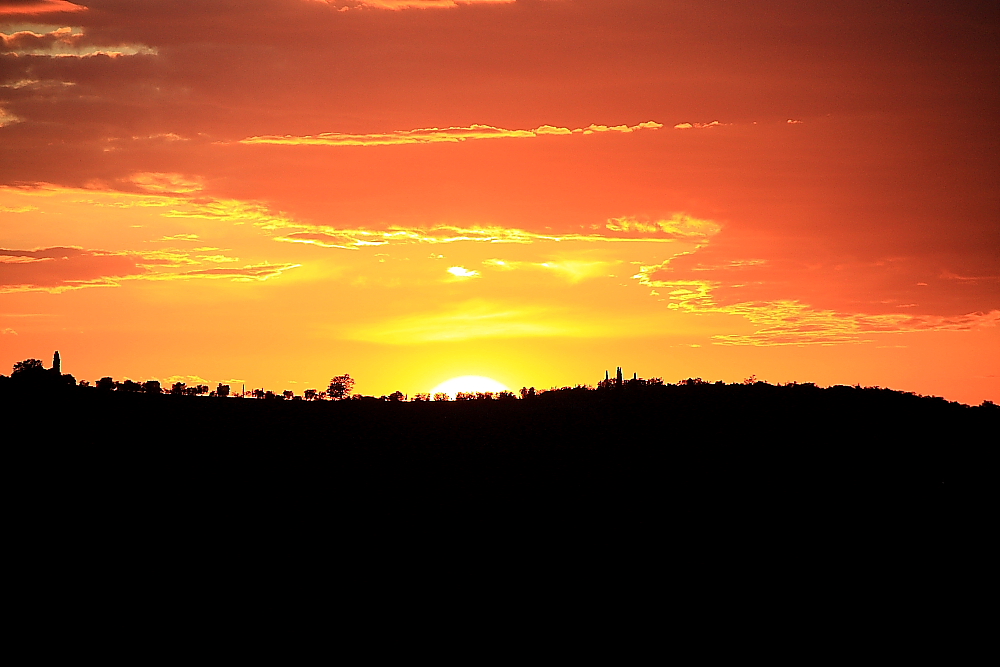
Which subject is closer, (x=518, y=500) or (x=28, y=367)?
(x=518, y=500)

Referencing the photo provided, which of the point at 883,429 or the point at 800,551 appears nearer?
the point at 800,551

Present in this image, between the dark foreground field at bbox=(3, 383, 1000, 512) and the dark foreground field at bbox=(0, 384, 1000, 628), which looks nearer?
the dark foreground field at bbox=(0, 384, 1000, 628)

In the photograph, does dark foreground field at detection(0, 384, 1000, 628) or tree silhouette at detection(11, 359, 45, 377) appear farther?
tree silhouette at detection(11, 359, 45, 377)

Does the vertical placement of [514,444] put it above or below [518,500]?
above

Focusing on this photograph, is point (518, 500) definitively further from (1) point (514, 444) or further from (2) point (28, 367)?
(2) point (28, 367)

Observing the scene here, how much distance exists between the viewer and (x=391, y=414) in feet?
167

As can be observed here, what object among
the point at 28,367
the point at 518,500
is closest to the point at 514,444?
the point at 518,500

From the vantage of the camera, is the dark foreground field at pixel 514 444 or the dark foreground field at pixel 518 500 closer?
the dark foreground field at pixel 518 500

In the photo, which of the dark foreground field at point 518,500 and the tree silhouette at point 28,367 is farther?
the tree silhouette at point 28,367

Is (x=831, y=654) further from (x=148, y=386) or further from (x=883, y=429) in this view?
(x=148, y=386)

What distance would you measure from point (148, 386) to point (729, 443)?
36.6m

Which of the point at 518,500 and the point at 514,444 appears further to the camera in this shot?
the point at 514,444

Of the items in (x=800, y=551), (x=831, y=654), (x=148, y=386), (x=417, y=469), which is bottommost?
(x=831, y=654)

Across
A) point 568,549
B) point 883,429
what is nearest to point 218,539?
point 568,549
